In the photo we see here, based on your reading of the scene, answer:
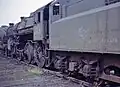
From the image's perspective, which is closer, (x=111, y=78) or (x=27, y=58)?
(x=111, y=78)

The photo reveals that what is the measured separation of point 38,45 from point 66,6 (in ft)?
14.1

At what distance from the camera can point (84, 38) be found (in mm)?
7570

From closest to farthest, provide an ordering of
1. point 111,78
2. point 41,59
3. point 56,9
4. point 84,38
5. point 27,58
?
1. point 111,78
2. point 84,38
3. point 56,9
4. point 41,59
5. point 27,58

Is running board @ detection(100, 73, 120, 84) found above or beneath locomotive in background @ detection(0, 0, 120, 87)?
beneath

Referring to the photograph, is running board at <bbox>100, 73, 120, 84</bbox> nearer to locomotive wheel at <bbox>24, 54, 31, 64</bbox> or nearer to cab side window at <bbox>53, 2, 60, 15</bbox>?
cab side window at <bbox>53, 2, 60, 15</bbox>

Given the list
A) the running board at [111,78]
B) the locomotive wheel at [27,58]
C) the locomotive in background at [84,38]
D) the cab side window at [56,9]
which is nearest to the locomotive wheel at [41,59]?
the locomotive in background at [84,38]

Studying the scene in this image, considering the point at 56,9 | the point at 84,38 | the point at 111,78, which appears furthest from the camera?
the point at 56,9

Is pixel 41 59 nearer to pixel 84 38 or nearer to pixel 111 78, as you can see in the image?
pixel 84 38

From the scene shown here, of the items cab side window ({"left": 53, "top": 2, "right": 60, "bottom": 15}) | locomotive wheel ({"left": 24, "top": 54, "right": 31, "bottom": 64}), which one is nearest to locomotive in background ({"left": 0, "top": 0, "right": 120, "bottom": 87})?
cab side window ({"left": 53, "top": 2, "right": 60, "bottom": 15})

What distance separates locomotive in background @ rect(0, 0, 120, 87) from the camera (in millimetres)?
6367

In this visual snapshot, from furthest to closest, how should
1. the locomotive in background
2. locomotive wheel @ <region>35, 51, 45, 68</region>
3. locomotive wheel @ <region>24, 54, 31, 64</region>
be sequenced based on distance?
1. locomotive wheel @ <region>24, 54, 31, 64</region>
2. locomotive wheel @ <region>35, 51, 45, 68</region>
3. the locomotive in background

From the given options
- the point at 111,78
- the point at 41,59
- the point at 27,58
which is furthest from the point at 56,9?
the point at 27,58

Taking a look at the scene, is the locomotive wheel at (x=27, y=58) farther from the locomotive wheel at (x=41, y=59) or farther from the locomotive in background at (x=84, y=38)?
the locomotive in background at (x=84, y=38)

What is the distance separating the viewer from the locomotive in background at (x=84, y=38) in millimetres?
6367
